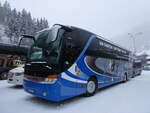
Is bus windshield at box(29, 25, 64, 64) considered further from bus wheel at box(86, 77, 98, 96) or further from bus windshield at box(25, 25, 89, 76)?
bus wheel at box(86, 77, 98, 96)

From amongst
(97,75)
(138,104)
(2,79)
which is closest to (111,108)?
(138,104)

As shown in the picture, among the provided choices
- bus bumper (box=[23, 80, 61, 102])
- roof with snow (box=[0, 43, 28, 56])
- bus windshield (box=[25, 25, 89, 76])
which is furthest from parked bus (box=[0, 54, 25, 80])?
bus bumper (box=[23, 80, 61, 102])

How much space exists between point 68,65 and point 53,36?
3.91ft

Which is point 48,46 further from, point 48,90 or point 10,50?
point 10,50

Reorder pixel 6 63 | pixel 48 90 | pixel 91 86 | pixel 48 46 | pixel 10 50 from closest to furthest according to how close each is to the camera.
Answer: pixel 48 90, pixel 48 46, pixel 91 86, pixel 6 63, pixel 10 50

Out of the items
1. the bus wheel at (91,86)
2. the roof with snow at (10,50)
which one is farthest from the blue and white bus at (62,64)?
the roof with snow at (10,50)

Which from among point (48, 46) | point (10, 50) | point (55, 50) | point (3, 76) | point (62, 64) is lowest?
point (3, 76)

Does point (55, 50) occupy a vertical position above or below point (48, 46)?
below

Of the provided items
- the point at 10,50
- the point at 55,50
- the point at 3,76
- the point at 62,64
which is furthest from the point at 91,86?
the point at 10,50

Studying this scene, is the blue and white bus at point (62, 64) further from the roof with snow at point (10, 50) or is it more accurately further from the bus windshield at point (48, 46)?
the roof with snow at point (10, 50)

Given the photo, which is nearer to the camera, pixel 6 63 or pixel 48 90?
pixel 48 90

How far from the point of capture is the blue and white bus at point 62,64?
4.06m

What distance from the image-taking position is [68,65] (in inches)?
172

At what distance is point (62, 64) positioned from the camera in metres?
4.11
